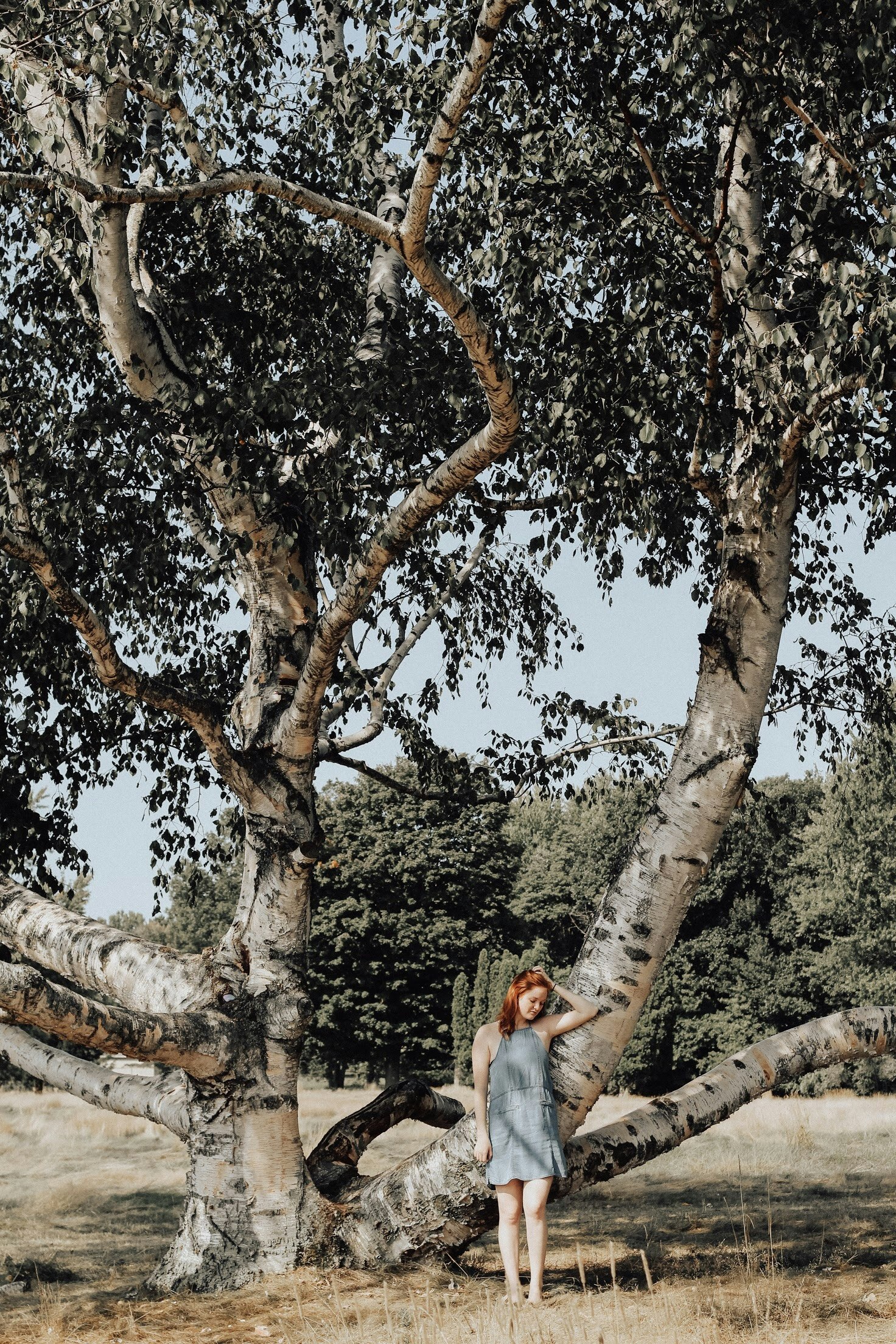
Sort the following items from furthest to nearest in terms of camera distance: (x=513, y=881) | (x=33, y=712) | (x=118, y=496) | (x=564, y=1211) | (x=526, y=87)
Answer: (x=513, y=881), (x=564, y=1211), (x=33, y=712), (x=118, y=496), (x=526, y=87)

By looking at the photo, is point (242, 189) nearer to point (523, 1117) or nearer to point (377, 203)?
point (377, 203)

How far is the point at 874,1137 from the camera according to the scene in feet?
56.2

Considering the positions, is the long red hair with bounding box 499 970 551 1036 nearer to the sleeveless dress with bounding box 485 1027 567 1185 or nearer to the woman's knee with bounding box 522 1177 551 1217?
the sleeveless dress with bounding box 485 1027 567 1185

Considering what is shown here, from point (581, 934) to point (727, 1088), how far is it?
28.5m

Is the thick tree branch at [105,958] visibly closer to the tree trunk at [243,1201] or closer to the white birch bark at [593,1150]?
the tree trunk at [243,1201]

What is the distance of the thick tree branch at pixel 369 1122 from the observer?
274 inches

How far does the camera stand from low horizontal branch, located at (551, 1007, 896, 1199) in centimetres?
607

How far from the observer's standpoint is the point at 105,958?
6.78 metres

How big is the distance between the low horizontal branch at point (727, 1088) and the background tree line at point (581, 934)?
1080 inches

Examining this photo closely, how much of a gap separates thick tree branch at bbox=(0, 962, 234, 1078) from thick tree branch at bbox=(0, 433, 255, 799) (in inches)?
57.0

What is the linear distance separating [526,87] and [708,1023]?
3389 centimetres

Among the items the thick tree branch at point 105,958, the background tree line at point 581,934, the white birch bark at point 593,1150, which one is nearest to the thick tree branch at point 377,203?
the thick tree branch at point 105,958

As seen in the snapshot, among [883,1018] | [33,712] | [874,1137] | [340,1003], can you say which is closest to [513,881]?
[340,1003]

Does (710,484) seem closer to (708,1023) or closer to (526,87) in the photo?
(526,87)
